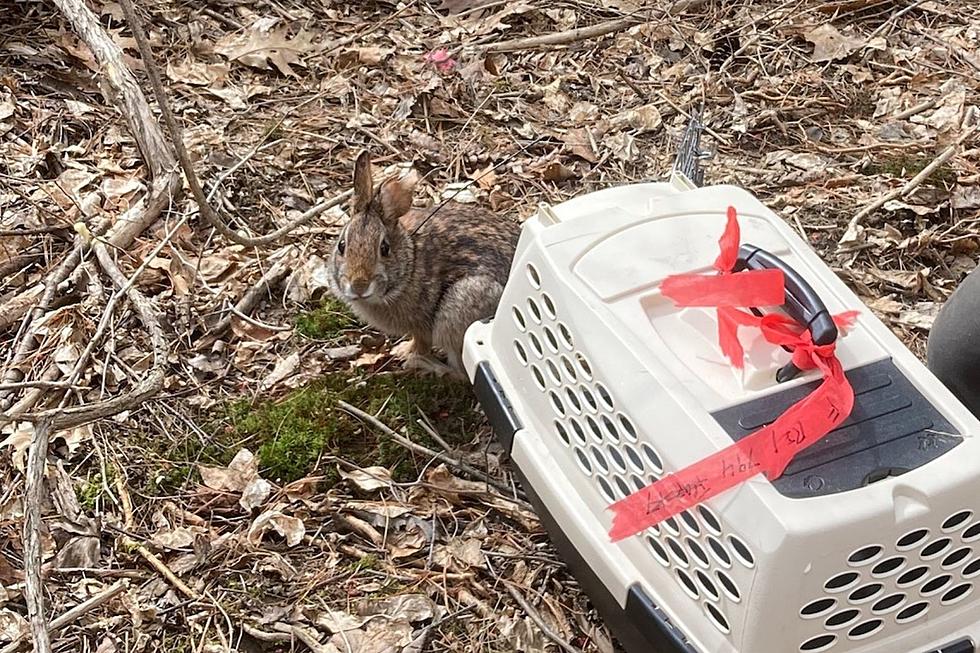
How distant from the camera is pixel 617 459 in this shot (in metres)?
2.64

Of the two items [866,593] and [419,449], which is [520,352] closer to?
[419,449]

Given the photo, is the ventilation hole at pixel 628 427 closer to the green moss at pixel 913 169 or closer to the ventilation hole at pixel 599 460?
the ventilation hole at pixel 599 460

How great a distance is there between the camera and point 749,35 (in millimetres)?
5652

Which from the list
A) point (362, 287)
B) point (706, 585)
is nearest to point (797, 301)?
point (706, 585)

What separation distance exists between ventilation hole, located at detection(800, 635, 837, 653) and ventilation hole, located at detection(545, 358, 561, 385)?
2.99ft

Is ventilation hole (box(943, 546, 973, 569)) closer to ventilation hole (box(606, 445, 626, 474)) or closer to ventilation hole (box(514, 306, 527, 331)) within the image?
ventilation hole (box(606, 445, 626, 474))

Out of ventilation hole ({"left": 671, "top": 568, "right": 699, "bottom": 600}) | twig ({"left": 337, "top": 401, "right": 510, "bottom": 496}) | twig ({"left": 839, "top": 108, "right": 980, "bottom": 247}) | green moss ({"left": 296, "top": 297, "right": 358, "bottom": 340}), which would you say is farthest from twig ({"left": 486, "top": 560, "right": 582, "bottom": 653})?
twig ({"left": 839, "top": 108, "right": 980, "bottom": 247})

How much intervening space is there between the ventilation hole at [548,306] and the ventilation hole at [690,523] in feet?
2.13

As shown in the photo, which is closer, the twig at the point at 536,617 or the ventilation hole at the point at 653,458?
the ventilation hole at the point at 653,458

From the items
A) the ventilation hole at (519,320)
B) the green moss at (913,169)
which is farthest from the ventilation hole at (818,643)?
the green moss at (913,169)

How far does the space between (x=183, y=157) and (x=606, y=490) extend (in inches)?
80.6

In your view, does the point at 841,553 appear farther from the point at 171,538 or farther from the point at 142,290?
the point at 142,290

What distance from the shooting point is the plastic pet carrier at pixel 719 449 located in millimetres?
2287

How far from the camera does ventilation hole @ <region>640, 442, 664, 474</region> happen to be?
247 centimetres
